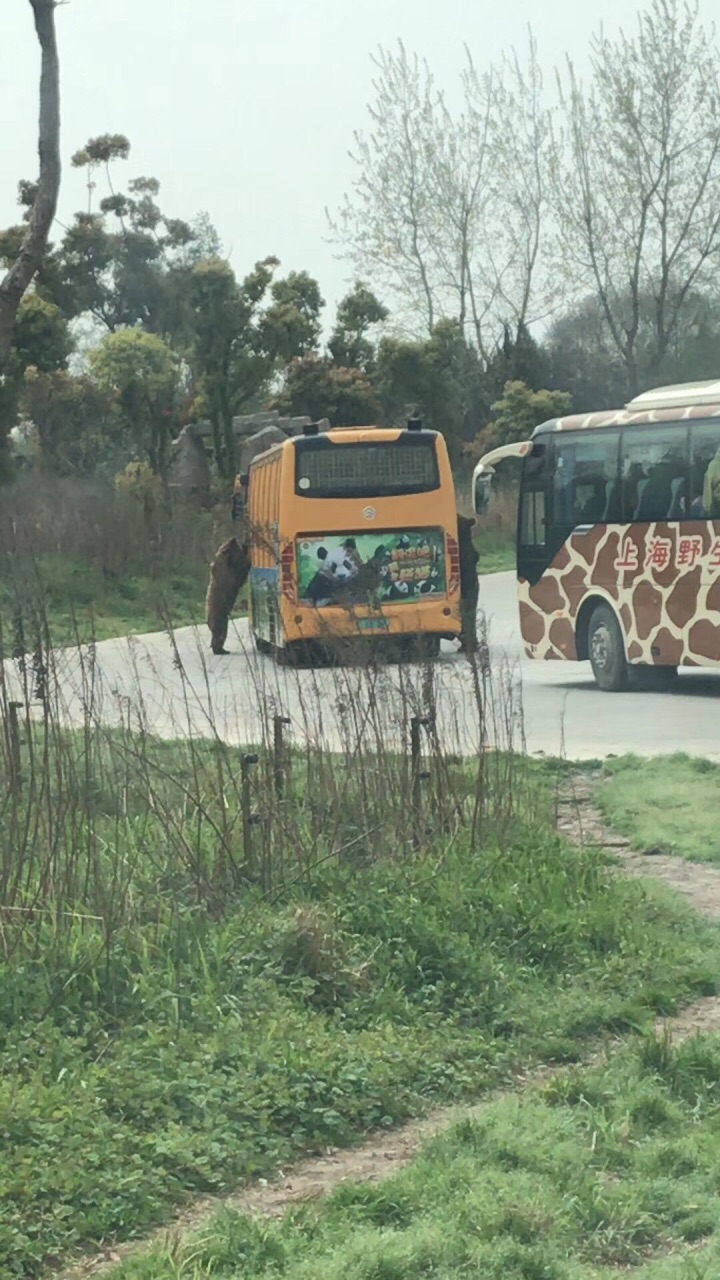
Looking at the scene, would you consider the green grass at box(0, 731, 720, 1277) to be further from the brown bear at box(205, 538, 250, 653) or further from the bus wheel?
the brown bear at box(205, 538, 250, 653)

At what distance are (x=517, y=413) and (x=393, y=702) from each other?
44838mm

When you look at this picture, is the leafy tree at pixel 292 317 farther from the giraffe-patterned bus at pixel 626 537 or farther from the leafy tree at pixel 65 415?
the giraffe-patterned bus at pixel 626 537

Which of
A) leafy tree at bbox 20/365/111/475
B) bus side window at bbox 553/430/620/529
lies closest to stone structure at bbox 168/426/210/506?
leafy tree at bbox 20/365/111/475

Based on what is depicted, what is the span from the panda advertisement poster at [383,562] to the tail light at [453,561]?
67 millimetres

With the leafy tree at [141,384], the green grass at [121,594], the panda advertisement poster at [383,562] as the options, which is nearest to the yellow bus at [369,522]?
the panda advertisement poster at [383,562]

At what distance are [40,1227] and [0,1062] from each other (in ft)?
3.51

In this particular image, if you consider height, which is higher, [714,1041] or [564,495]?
[564,495]

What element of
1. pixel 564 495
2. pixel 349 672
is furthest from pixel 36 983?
pixel 564 495

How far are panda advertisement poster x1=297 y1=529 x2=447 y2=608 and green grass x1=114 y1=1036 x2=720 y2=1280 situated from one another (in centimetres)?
1809

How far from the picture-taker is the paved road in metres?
8.73

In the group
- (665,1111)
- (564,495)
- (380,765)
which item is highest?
(564,495)

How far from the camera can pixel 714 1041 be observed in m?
6.35

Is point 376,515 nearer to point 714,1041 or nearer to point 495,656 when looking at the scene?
point 495,656

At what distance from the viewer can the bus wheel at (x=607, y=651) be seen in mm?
20344
